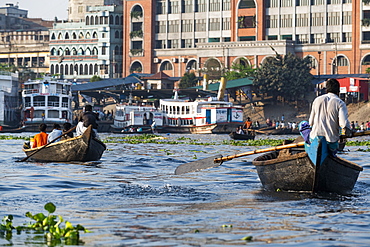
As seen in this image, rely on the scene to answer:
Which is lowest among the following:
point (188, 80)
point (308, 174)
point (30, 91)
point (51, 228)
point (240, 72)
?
point (51, 228)

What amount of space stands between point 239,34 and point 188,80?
32.7 ft

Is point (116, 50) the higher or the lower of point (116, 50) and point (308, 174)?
the higher

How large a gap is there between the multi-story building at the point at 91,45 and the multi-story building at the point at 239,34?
415cm

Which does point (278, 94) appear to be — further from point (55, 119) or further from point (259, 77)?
point (55, 119)

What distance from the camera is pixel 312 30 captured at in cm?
9450

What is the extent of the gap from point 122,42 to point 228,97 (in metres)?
27.9

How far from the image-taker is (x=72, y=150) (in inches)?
923

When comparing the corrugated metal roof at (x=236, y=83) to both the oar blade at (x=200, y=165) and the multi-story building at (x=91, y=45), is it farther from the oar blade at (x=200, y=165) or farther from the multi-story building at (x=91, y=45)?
the oar blade at (x=200, y=165)

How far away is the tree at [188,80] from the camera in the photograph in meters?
95.1

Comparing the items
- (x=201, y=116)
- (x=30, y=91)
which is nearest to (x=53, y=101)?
(x=30, y=91)

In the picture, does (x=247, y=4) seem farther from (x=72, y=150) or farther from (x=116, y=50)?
(x=72, y=150)

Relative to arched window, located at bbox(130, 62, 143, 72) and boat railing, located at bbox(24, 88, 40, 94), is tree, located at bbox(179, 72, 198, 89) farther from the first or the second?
boat railing, located at bbox(24, 88, 40, 94)

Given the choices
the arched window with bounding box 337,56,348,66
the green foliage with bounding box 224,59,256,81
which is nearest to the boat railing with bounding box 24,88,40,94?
the green foliage with bounding box 224,59,256,81

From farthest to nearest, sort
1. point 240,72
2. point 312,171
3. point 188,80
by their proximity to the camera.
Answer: point 188,80, point 240,72, point 312,171
